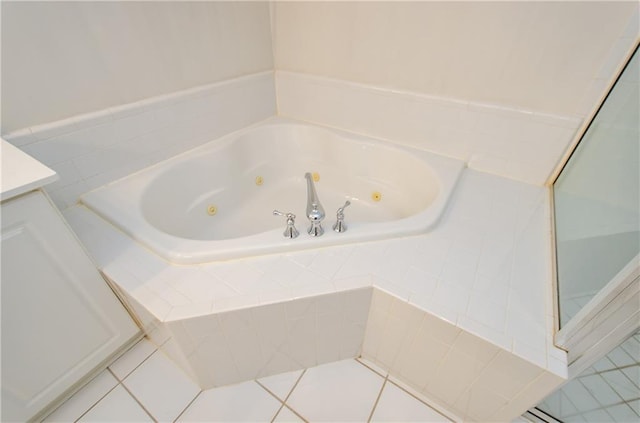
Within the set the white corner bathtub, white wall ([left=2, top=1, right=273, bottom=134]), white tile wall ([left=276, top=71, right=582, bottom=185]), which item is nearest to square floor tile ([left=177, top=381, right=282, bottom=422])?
the white corner bathtub

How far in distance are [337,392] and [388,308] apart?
0.43 metres

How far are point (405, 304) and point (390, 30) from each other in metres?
1.18

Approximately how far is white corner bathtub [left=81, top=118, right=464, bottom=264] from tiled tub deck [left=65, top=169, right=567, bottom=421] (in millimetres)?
56

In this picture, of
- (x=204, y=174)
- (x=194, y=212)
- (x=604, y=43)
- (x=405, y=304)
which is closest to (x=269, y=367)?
(x=405, y=304)

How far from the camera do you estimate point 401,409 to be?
0.97 m

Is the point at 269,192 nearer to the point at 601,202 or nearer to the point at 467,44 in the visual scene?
the point at 467,44

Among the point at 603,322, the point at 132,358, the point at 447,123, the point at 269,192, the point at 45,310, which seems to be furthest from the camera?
the point at 269,192

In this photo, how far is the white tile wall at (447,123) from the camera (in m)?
1.13

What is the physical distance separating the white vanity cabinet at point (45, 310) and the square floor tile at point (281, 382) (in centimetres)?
57

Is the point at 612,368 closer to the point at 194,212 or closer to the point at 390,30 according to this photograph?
the point at 390,30

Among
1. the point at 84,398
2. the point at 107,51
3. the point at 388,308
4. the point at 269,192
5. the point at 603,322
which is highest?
the point at 107,51

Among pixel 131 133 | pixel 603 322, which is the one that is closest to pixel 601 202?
pixel 603 322

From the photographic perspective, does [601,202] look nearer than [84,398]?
Yes

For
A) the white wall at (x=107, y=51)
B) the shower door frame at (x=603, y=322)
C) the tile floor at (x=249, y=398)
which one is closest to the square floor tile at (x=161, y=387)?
the tile floor at (x=249, y=398)
